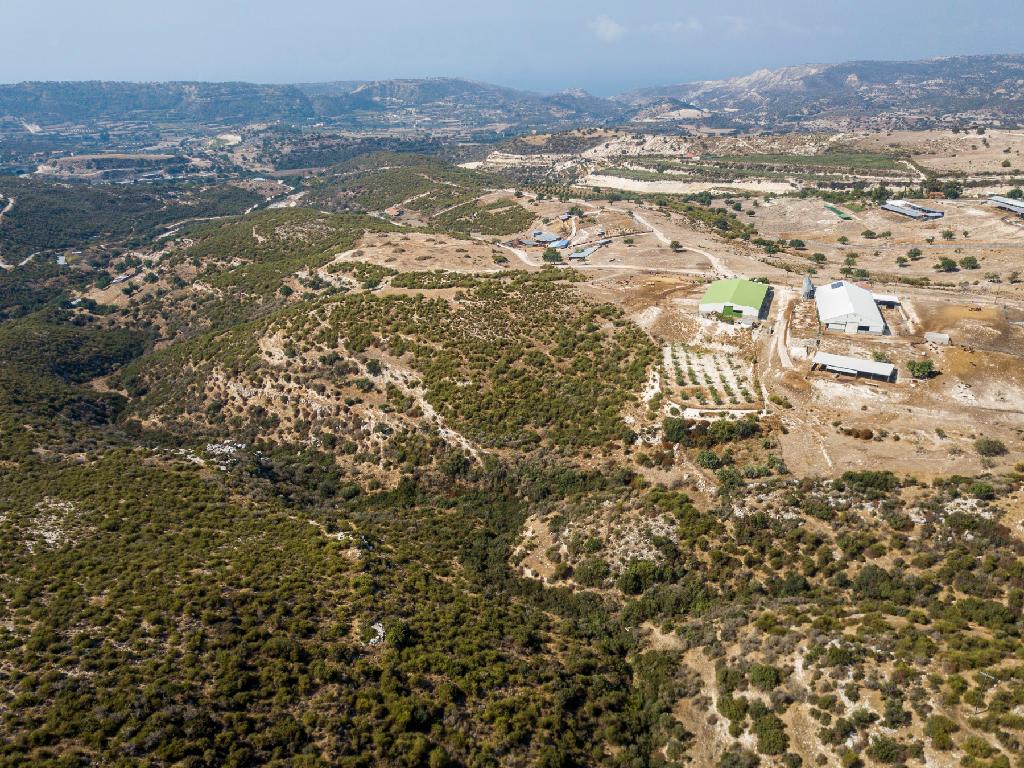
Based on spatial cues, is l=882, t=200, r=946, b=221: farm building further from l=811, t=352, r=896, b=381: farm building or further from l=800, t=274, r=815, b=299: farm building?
l=811, t=352, r=896, b=381: farm building

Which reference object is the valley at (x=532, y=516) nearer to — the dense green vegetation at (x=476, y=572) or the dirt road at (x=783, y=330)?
the dense green vegetation at (x=476, y=572)

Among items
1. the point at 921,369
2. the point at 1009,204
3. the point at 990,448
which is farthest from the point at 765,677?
the point at 1009,204

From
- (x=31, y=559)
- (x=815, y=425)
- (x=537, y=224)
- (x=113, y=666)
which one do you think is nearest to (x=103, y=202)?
(x=537, y=224)

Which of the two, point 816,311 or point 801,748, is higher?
→ point 816,311

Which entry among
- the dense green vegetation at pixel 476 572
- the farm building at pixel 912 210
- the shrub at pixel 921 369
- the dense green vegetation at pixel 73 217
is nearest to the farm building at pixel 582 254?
the dense green vegetation at pixel 476 572

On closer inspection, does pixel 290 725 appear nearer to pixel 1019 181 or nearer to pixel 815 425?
pixel 815 425

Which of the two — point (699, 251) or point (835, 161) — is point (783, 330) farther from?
point (835, 161)

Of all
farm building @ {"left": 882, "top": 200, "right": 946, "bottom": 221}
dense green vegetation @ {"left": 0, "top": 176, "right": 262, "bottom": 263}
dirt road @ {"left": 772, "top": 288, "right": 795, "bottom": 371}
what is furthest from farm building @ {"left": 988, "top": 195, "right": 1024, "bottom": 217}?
dense green vegetation @ {"left": 0, "top": 176, "right": 262, "bottom": 263}
